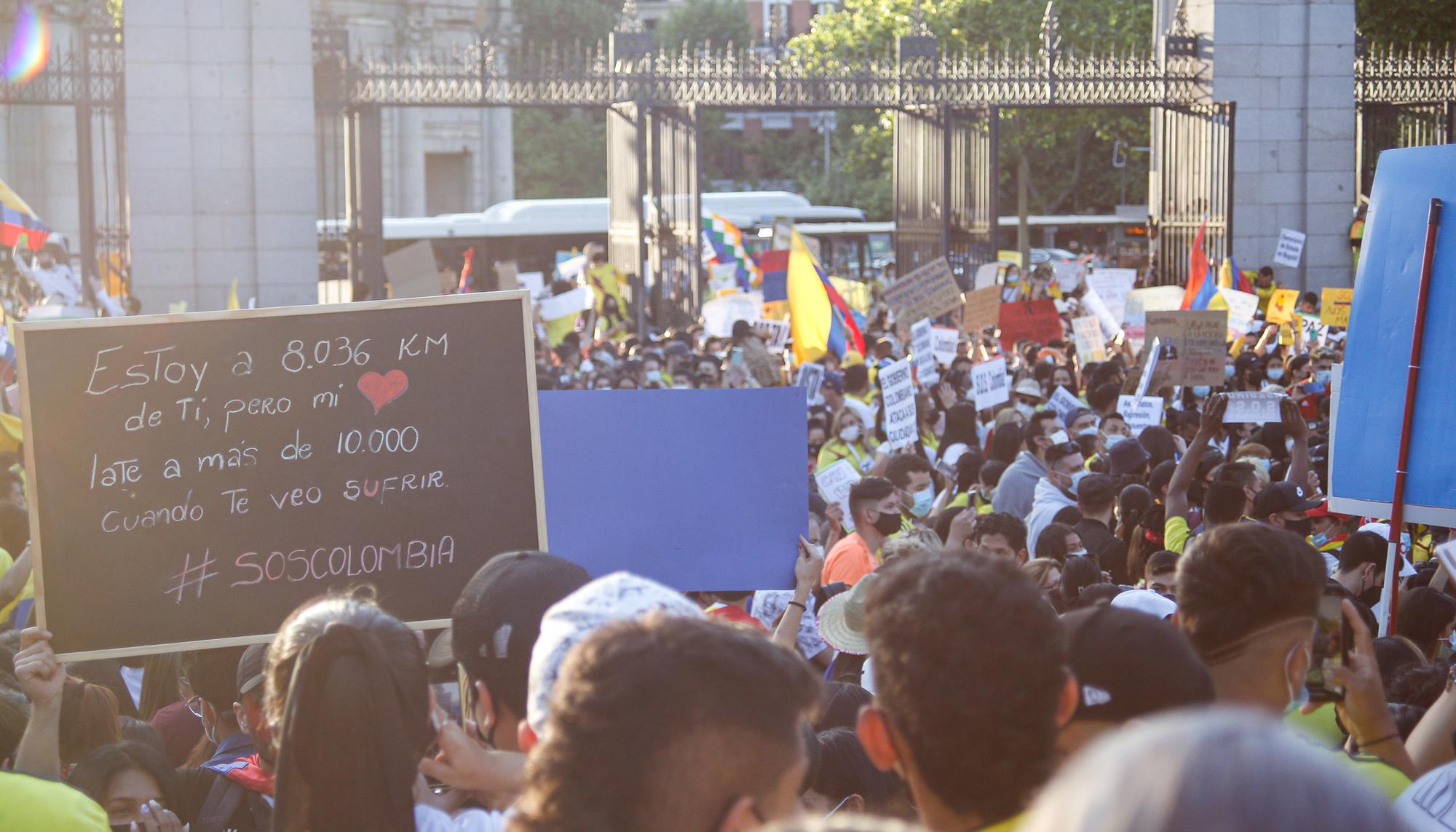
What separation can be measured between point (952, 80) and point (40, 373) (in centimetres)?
1722

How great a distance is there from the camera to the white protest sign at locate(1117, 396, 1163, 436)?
35.3 ft

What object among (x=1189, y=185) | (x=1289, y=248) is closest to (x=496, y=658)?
(x=1289, y=248)

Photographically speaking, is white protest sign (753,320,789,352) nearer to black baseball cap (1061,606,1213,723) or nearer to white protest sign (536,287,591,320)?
white protest sign (536,287,591,320)

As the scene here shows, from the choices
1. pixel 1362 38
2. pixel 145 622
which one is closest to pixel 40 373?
pixel 145 622

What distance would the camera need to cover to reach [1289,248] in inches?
779

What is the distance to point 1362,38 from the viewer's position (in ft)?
68.7

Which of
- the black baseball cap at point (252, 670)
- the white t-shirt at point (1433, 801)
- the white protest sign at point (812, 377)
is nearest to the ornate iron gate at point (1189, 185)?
the white protest sign at point (812, 377)

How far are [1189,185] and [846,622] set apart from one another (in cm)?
1715

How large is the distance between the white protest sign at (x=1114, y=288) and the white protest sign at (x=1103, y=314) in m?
0.14

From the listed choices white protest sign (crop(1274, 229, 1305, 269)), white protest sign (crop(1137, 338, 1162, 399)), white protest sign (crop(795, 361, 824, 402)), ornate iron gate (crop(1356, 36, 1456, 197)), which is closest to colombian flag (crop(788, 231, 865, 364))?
white protest sign (crop(795, 361, 824, 402))

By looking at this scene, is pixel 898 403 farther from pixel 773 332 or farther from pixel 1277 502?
pixel 773 332

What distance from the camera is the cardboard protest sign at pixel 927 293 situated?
15.0 metres

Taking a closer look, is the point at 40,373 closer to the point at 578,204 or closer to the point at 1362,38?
the point at 1362,38

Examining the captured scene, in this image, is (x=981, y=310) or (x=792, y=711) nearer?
(x=792, y=711)
